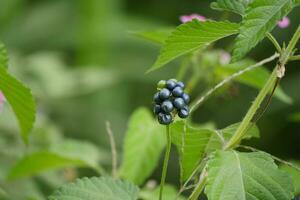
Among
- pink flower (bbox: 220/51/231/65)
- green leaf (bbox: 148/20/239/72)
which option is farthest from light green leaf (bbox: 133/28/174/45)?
green leaf (bbox: 148/20/239/72)

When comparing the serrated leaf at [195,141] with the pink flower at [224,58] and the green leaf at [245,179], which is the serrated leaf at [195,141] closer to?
the green leaf at [245,179]

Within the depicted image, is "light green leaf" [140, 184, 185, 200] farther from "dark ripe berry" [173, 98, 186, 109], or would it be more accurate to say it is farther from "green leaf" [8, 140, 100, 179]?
"dark ripe berry" [173, 98, 186, 109]

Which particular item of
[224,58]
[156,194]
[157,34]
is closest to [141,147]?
[156,194]

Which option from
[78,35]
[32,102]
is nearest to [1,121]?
[32,102]

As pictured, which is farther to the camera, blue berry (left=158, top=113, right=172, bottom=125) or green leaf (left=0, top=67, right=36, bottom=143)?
green leaf (left=0, top=67, right=36, bottom=143)

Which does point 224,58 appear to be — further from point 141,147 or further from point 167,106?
point 167,106

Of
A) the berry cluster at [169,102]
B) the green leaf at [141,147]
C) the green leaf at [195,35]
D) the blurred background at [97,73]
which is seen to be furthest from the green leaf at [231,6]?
the blurred background at [97,73]
